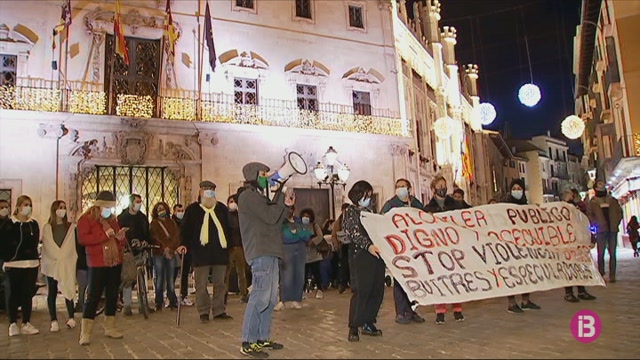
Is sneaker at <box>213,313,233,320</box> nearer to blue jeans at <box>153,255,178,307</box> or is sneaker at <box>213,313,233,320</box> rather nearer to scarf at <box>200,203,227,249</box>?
scarf at <box>200,203,227,249</box>

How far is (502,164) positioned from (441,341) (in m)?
63.0

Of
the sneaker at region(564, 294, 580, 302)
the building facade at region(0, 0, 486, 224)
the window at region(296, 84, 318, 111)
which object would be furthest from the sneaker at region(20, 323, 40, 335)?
the window at region(296, 84, 318, 111)

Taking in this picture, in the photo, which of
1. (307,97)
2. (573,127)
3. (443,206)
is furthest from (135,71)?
(573,127)

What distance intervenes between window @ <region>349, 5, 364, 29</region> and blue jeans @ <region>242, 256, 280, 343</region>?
793 inches

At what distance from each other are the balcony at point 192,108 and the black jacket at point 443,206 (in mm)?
13188

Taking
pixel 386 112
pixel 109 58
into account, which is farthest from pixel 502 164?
pixel 109 58

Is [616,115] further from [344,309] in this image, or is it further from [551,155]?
[551,155]

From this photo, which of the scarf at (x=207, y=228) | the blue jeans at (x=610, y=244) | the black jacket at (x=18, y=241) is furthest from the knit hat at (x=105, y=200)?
the blue jeans at (x=610, y=244)

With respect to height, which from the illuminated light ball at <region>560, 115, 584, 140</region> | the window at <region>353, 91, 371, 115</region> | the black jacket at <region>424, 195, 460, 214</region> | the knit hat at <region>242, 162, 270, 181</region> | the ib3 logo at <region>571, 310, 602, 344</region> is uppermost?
the window at <region>353, 91, 371, 115</region>

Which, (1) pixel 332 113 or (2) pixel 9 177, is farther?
(1) pixel 332 113

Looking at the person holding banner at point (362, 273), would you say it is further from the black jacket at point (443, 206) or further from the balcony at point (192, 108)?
the balcony at point (192, 108)

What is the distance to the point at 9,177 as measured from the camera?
17.3m

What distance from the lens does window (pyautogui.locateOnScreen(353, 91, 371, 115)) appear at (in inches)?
945

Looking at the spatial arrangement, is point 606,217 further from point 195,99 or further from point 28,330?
point 195,99
